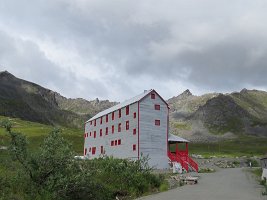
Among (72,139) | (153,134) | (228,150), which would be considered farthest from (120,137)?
(228,150)

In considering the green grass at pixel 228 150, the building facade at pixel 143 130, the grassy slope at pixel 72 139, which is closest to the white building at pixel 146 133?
the building facade at pixel 143 130

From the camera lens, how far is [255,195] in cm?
2364

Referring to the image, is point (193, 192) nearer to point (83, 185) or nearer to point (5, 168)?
point (83, 185)

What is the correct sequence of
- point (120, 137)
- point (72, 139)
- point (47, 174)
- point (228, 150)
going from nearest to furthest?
point (47, 174)
point (120, 137)
point (72, 139)
point (228, 150)

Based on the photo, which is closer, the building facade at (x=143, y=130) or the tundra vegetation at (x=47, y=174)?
the tundra vegetation at (x=47, y=174)

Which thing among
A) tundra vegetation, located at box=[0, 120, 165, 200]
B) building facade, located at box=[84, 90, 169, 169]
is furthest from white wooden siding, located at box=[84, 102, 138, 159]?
tundra vegetation, located at box=[0, 120, 165, 200]

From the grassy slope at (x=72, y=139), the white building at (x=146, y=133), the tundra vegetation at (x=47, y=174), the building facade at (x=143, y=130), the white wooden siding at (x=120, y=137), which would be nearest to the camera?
the tundra vegetation at (x=47, y=174)

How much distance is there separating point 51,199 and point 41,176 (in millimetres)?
1830

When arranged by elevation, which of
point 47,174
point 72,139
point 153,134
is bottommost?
point 47,174

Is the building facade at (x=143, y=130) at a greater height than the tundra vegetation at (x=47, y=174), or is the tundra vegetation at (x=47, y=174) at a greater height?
the building facade at (x=143, y=130)

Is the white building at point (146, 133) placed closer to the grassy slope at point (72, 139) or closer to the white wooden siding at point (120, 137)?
the white wooden siding at point (120, 137)

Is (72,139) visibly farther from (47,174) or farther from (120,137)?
(47,174)

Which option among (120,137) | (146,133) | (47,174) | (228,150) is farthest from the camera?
(228,150)

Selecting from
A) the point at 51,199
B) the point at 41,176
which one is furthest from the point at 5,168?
the point at 51,199
